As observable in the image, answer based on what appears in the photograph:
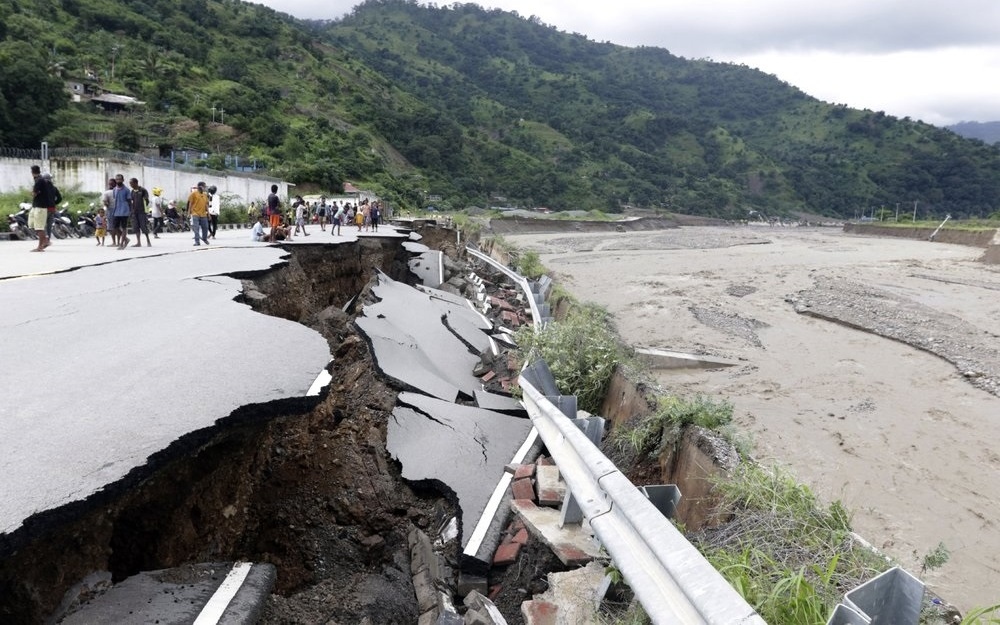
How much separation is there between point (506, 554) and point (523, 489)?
1.78 feet

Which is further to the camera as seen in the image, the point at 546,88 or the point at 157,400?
the point at 546,88

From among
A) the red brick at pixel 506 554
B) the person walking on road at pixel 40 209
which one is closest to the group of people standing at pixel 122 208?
the person walking on road at pixel 40 209

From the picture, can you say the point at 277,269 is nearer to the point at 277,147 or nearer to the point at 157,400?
the point at 157,400

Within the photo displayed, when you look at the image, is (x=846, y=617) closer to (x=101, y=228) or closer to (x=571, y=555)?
(x=571, y=555)

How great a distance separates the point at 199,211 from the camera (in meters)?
13.9

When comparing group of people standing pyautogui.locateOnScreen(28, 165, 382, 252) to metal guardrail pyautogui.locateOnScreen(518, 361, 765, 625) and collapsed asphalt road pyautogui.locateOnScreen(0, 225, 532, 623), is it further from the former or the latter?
metal guardrail pyautogui.locateOnScreen(518, 361, 765, 625)

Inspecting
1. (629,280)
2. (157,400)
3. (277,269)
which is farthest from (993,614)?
(629,280)

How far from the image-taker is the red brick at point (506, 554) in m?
3.48

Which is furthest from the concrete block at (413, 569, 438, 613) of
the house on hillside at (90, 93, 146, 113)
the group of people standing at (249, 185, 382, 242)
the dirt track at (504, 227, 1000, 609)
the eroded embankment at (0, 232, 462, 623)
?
the house on hillside at (90, 93, 146, 113)

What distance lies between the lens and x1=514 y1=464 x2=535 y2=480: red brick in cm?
415

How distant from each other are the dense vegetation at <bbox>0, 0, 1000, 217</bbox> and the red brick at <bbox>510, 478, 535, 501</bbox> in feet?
147

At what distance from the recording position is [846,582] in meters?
2.43

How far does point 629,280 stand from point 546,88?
495 feet

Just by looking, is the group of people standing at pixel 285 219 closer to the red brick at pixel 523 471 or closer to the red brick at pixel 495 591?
the red brick at pixel 523 471
